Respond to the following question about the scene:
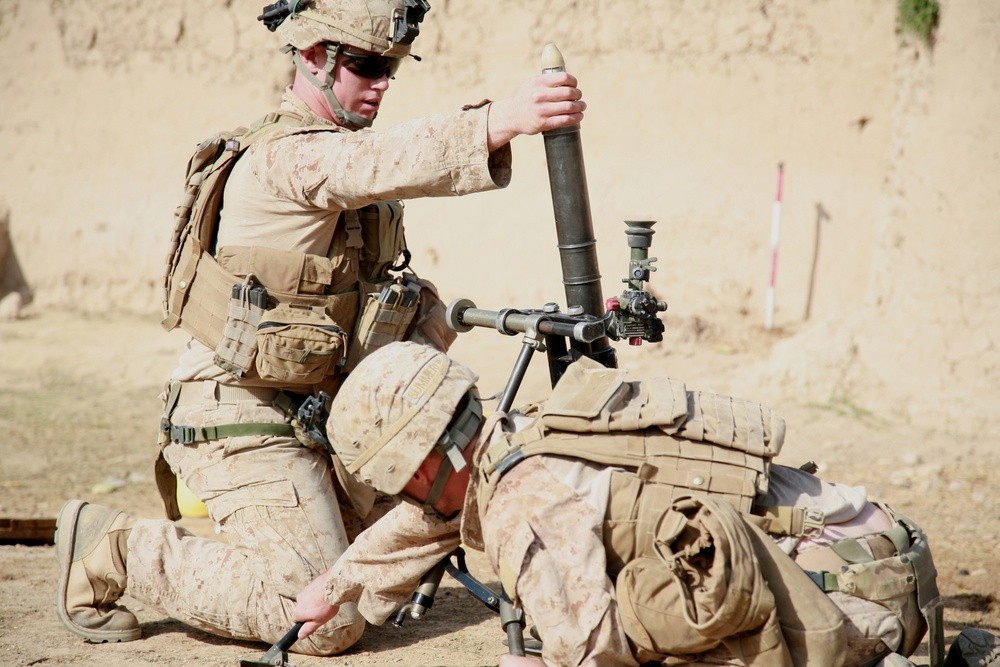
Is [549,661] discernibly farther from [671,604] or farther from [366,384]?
[366,384]

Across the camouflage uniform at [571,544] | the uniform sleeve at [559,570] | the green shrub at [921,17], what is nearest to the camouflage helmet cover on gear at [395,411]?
the camouflage uniform at [571,544]

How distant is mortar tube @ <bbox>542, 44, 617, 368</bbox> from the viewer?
320 centimetres

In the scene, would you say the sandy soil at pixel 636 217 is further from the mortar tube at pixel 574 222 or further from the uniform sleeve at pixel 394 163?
the uniform sleeve at pixel 394 163

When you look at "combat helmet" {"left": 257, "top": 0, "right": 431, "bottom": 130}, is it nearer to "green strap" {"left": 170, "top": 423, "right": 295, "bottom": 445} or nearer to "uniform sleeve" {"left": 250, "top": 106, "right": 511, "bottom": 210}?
"uniform sleeve" {"left": 250, "top": 106, "right": 511, "bottom": 210}

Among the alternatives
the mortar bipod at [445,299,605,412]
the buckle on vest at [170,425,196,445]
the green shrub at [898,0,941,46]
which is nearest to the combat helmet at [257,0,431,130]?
the mortar bipod at [445,299,605,412]

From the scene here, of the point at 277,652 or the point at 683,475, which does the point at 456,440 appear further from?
the point at 277,652

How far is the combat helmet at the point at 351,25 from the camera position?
3.88 meters

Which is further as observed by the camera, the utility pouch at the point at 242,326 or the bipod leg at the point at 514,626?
the utility pouch at the point at 242,326

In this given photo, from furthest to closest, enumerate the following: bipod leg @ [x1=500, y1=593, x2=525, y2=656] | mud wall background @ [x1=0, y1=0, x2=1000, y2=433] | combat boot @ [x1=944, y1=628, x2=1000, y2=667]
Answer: mud wall background @ [x1=0, y1=0, x2=1000, y2=433] < combat boot @ [x1=944, y1=628, x2=1000, y2=667] < bipod leg @ [x1=500, y1=593, x2=525, y2=656]

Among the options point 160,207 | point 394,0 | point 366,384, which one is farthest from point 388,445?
point 160,207

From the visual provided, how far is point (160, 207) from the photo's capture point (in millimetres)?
10406

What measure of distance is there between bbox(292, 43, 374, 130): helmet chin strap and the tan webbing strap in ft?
5.63

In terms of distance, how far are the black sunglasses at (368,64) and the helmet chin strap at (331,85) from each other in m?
0.04

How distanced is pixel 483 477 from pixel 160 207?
8.70 meters
